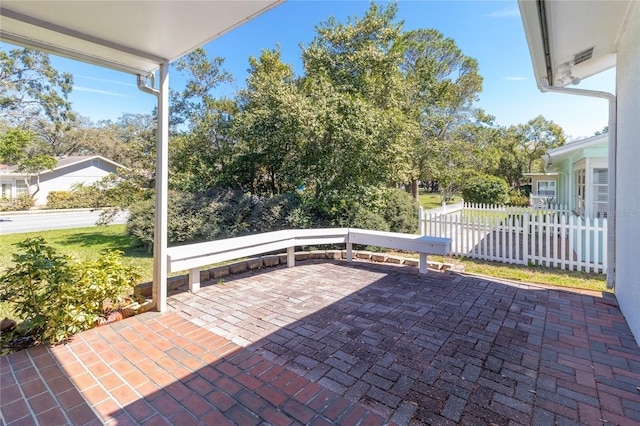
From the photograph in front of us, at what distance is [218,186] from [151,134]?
2.70 m

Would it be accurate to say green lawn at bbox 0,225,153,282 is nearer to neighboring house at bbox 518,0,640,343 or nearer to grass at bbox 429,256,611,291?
grass at bbox 429,256,611,291

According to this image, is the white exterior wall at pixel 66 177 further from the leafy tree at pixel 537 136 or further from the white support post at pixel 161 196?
the leafy tree at pixel 537 136

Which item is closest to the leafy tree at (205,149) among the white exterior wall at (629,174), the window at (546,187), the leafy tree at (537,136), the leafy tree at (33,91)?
the white exterior wall at (629,174)

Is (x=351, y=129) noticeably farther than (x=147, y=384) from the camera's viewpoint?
Yes

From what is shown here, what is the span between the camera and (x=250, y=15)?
259 centimetres

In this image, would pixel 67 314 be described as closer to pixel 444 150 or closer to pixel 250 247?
pixel 250 247

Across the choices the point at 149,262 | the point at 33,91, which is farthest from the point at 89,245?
the point at 33,91

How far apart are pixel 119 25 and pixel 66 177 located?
98.5 ft

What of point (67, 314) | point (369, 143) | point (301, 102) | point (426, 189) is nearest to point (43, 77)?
point (301, 102)

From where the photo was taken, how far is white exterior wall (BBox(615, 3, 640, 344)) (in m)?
3.11

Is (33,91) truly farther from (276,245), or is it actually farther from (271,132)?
(276,245)

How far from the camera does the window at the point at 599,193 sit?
24.3 ft

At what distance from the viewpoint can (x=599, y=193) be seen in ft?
24.5

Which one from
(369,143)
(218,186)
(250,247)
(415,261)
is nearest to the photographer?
(250,247)
